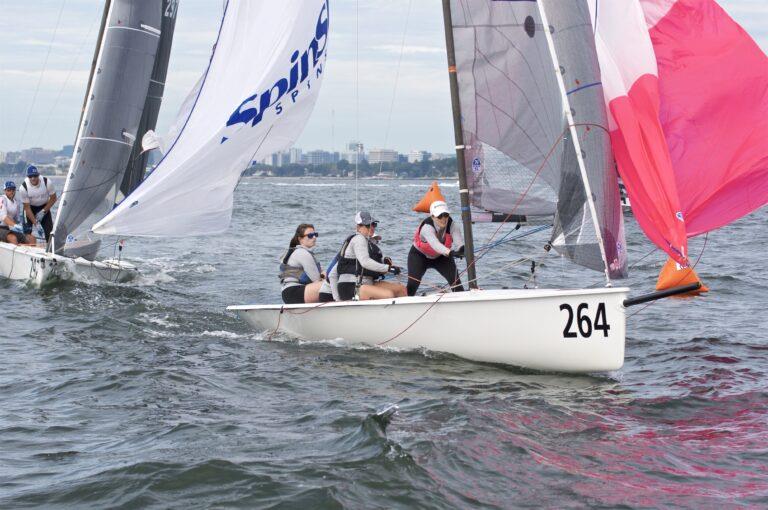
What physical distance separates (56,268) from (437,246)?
6.82 meters

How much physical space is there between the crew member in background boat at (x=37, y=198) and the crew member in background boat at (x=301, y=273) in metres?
6.18

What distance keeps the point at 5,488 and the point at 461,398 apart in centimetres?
343

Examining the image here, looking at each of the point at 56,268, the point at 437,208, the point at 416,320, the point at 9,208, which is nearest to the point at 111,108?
the point at 56,268

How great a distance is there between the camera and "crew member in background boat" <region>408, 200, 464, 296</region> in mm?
9039

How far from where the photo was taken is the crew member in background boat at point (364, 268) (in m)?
9.16

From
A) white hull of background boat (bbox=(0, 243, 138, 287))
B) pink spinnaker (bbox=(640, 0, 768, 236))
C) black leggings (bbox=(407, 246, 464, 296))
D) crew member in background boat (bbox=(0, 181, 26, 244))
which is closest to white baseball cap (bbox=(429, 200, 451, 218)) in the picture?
black leggings (bbox=(407, 246, 464, 296))

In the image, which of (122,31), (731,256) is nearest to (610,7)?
(122,31)

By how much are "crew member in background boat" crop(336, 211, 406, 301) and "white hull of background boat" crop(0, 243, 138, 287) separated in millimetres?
5571

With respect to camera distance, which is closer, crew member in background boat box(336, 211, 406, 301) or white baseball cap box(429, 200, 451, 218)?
white baseball cap box(429, 200, 451, 218)

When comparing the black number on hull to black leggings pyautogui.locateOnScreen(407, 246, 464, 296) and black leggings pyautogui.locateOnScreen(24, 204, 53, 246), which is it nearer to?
black leggings pyautogui.locateOnScreen(407, 246, 464, 296)

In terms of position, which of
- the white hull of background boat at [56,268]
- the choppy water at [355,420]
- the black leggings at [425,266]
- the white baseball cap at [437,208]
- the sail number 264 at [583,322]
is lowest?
the choppy water at [355,420]

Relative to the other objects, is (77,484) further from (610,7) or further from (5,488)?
(610,7)

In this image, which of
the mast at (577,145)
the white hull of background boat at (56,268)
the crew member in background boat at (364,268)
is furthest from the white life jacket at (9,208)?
the mast at (577,145)

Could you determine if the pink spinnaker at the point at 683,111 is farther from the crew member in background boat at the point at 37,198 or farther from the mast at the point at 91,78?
the crew member in background boat at the point at 37,198
